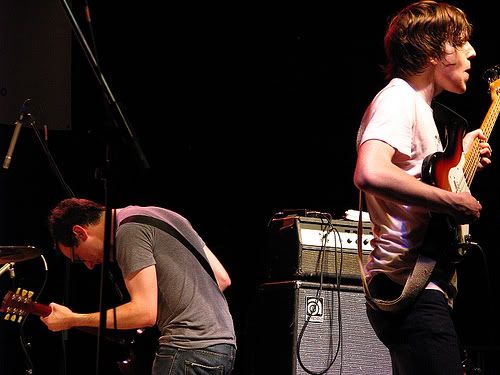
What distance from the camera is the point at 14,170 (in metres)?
5.03

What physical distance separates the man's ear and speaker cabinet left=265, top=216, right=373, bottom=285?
1105mm

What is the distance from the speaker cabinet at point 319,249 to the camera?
4.11 m

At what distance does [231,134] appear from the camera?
5500mm

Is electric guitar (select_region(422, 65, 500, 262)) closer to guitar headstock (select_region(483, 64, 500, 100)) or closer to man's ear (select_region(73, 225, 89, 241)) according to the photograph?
guitar headstock (select_region(483, 64, 500, 100))

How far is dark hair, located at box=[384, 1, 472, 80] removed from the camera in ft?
8.13

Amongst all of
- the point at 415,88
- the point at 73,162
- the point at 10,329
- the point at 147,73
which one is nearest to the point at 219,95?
the point at 147,73

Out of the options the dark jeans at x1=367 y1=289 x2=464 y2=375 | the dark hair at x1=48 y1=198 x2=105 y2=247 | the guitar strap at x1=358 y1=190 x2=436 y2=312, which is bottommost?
the dark jeans at x1=367 y1=289 x2=464 y2=375

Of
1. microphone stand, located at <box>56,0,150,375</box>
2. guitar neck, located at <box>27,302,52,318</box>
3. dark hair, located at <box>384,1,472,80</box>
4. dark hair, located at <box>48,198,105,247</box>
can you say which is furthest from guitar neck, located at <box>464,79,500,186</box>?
guitar neck, located at <box>27,302,52,318</box>

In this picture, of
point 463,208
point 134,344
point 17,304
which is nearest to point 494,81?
point 463,208

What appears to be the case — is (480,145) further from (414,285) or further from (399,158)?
(414,285)

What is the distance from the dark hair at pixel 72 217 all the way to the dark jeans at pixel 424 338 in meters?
1.79

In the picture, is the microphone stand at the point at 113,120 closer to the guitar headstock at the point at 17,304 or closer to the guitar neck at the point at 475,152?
the guitar neck at the point at 475,152

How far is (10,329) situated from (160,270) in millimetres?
2058

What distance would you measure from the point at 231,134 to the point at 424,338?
352 centimetres
